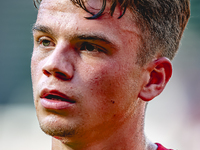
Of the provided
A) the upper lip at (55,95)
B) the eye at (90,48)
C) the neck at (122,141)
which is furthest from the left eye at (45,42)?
the neck at (122,141)

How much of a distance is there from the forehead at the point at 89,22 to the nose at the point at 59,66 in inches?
6.6

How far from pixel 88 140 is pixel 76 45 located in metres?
0.69

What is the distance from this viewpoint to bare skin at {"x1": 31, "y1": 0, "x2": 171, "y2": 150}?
6.59 ft

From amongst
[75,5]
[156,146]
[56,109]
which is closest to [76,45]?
[75,5]

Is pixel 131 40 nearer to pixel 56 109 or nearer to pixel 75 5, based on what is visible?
pixel 75 5

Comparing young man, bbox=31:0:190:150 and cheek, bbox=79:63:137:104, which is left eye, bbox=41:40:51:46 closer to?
young man, bbox=31:0:190:150

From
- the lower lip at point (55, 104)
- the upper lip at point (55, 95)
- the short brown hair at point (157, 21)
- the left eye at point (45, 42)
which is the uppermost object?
the short brown hair at point (157, 21)

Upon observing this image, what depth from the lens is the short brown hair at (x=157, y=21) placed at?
2234 millimetres

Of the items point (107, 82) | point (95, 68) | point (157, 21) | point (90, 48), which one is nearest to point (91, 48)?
point (90, 48)

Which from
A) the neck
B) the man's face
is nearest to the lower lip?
the man's face

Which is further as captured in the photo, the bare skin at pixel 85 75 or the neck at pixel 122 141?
the neck at pixel 122 141

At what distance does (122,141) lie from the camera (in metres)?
2.34

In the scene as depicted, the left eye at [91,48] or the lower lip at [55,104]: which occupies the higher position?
the left eye at [91,48]

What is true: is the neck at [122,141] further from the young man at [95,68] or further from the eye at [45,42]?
the eye at [45,42]
